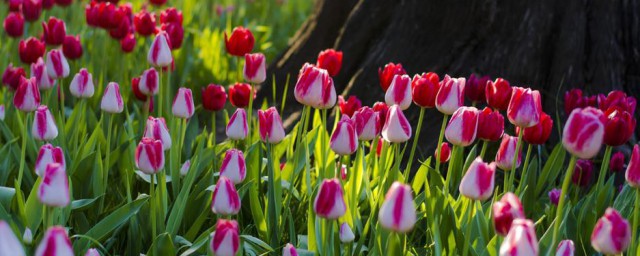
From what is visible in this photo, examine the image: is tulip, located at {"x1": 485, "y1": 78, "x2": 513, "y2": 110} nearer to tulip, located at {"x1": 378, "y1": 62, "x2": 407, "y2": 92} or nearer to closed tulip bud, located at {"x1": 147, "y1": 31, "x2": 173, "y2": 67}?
tulip, located at {"x1": 378, "y1": 62, "x2": 407, "y2": 92}

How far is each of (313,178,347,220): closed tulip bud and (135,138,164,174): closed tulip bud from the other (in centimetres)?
43

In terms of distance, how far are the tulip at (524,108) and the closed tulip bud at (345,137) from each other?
36cm

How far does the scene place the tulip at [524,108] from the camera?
2.13 m

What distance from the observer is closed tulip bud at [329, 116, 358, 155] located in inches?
87.3

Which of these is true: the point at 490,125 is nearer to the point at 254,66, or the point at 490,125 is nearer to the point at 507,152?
the point at 507,152

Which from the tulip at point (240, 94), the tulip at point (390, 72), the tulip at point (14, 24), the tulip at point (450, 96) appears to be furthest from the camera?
the tulip at point (14, 24)

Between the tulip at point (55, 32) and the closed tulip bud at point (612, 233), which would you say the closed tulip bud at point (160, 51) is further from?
the closed tulip bud at point (612, 233)

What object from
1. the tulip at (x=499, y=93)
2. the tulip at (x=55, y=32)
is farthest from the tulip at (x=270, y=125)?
the tulip at (x=55, y=32)

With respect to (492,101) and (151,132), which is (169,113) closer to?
(151,132)

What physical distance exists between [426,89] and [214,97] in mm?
828

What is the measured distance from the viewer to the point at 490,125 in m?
2.37

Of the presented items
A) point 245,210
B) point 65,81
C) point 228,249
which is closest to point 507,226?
point 228,249

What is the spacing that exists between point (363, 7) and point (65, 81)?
4.30ft

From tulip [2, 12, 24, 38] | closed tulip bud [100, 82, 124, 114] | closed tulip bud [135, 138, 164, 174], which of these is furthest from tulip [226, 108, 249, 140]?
tulip [2, 12, 24, 38]
